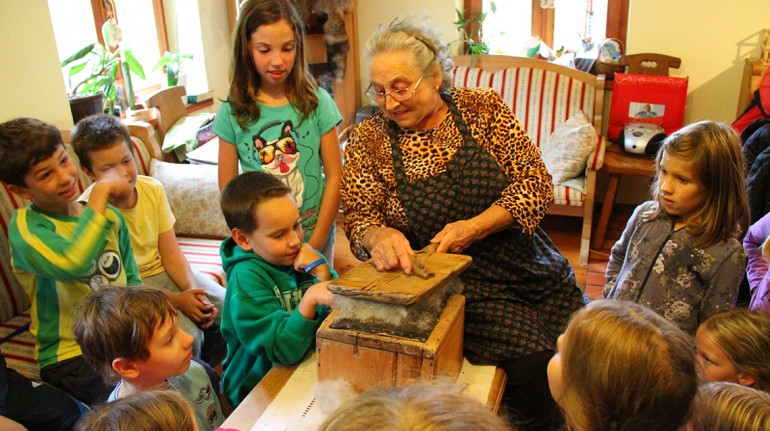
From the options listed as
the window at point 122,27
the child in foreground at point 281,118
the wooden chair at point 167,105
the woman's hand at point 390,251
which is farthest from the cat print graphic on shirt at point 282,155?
the window at point 122,27

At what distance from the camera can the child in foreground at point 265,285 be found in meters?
1.33

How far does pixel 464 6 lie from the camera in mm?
4102

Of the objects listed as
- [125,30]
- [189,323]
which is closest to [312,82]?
[189,323]

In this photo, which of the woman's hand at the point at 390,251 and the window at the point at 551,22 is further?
the window at the point at 551,22

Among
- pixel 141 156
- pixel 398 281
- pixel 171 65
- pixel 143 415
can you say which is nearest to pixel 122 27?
pixel 171 65

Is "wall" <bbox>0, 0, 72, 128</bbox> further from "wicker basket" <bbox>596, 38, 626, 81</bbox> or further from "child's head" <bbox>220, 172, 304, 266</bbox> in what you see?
"wicker basket" <bbox>596, 38, 626, 81</bbox>

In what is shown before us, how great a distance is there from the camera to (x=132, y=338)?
127 centimetres

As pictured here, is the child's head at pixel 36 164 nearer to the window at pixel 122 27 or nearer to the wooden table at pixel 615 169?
the window at pixel 122 27

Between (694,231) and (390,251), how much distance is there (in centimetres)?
89

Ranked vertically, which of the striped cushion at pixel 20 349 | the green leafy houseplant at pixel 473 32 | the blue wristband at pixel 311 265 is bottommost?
the striped cushion at pixel 20 349

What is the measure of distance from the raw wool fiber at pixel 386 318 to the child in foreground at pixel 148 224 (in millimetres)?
928

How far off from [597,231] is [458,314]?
249 centimetres

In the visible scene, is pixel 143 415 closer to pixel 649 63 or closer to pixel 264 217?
pixel 264 217

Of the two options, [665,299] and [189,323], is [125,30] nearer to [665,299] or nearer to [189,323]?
[189,323]
